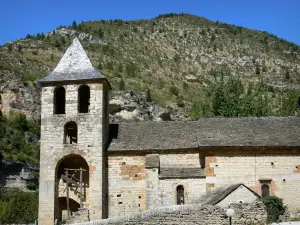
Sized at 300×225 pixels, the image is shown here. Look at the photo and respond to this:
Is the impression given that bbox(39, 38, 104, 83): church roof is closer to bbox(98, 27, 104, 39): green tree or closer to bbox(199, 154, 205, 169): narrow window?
bbox(199, 154, 205, 169): narrow window

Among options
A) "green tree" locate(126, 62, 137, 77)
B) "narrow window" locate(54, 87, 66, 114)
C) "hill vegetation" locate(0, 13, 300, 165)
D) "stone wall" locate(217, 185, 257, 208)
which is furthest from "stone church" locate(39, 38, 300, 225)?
"green tree" locate(126, 62, 137, 77)

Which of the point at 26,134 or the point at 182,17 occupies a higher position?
the point at 182,17

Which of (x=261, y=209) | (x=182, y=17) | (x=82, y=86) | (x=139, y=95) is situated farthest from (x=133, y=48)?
(x=261, y=209)

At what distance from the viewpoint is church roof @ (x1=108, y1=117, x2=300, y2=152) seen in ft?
76.3

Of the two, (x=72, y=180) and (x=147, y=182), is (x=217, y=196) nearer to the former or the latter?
(x=147, y=182)

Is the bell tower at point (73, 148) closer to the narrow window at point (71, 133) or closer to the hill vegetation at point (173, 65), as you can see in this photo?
the narrow window at point (71, 133)

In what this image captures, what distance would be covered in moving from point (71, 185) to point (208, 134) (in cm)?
794

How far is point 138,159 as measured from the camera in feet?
78.3

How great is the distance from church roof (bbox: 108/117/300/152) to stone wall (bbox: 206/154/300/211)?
2.66ft

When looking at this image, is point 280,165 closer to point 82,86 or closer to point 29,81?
point 82,86

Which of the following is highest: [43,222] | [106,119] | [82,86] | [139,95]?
[139,95]

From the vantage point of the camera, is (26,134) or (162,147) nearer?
(162,147)

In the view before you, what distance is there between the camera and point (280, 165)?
2312 centimetres

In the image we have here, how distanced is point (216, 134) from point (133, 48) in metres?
69.9
